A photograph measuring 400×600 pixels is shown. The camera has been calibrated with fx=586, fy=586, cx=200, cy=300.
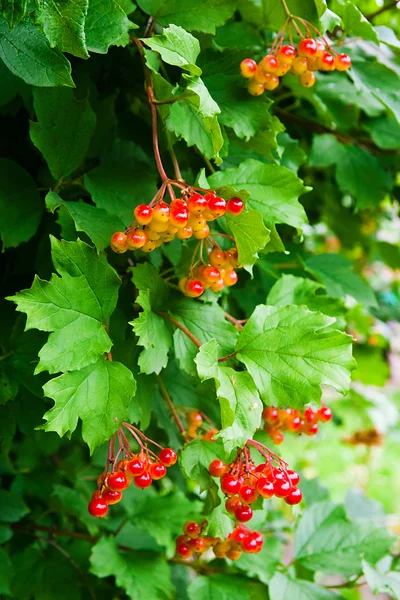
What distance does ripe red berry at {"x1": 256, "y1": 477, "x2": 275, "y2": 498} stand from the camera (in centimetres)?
75

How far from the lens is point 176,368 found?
1008mm

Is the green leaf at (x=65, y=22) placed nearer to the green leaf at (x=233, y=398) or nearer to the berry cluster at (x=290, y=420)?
the green leaf at (x=233, y=398)

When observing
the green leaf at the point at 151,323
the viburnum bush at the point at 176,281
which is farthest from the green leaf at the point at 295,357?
the green leaf at the point at 151,323

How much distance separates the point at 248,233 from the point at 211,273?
84 mm

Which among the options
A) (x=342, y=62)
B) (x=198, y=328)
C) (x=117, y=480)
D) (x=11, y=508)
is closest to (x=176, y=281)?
(x=198, y=328)

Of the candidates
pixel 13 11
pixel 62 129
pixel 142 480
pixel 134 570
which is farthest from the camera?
pixel 134 570

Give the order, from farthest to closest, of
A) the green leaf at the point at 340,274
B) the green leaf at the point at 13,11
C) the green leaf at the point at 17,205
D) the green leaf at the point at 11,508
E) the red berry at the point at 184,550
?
the green leaf at the point at 340,274
the green leaf at the point at 11,508
the red berry at the point at 184,550
the green leaf at the point at 17,205
the green leaf at the point at 13,11

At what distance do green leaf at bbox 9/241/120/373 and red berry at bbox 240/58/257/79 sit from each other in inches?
14.6

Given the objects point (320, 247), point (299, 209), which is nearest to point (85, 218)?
point (299, 209)

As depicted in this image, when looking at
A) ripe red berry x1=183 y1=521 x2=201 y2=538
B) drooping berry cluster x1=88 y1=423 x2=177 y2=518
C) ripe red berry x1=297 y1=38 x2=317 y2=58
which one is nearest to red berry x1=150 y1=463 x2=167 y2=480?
drooping berry cluster x1=88 y1=423 x2=177 y2=518

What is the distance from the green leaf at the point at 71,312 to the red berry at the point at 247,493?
0.26 meters

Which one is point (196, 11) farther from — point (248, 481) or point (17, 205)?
point (248, 481)

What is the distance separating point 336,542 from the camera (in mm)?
1189

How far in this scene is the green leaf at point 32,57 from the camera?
0.73 metres
